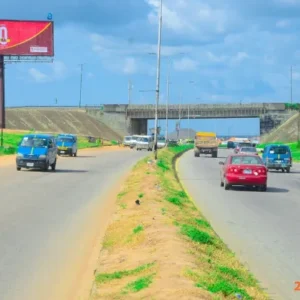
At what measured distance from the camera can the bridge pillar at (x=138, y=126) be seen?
5418 inches

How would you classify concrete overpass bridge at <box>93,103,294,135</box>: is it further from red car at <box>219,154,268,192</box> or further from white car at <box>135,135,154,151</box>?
red car at <box>219,154,268,192</box>

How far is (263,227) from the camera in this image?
16344 millimetres

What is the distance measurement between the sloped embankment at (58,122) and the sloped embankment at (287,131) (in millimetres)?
27578

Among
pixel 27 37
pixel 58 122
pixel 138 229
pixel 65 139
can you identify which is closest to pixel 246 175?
pixel 138 229

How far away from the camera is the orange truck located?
240 ft

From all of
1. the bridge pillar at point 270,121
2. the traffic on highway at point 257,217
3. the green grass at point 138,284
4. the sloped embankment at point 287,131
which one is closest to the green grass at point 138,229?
the traffic on highway at point 257,217

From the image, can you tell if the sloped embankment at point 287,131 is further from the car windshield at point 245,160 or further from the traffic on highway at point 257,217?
the car windshield at point 245,160

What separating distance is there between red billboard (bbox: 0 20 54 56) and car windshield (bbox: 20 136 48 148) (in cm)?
4164

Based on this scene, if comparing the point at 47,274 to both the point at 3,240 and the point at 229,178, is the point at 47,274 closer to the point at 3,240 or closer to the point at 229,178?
the point at 3,240

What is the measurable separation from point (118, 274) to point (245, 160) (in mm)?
19518

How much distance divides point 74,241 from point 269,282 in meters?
4.66

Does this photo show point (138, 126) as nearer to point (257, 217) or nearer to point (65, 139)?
point (65, 139)

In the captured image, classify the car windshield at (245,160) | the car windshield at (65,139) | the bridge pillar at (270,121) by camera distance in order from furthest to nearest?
1. the bridge pillar at (270,121)
2. the car windshield at (65,139)
3. the car windshield at (245,160)

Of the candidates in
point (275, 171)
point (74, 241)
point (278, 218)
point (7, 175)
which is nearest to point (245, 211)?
point (278, 218)
